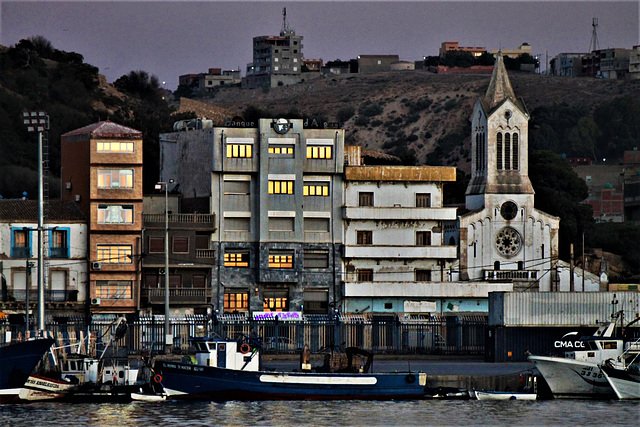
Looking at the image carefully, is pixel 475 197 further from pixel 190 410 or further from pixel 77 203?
pixel 190 410

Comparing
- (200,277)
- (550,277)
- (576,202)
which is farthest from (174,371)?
(576,202)

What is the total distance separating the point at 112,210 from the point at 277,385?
111ft

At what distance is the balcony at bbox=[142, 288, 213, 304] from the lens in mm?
101875

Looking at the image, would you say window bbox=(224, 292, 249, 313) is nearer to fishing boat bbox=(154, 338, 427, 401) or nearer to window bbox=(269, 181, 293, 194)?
window bbox=(269, 181, 293, 194)

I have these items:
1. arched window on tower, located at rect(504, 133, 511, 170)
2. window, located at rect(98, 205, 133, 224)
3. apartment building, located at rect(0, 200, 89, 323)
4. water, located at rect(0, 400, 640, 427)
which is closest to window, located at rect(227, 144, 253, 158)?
window, located at rect(98, 205, 133, 224)

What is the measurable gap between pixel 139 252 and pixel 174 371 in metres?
30.3

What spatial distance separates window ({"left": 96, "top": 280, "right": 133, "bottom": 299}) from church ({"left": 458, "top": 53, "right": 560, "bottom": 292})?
30500 millimetres

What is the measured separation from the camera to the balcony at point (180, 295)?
10188cm

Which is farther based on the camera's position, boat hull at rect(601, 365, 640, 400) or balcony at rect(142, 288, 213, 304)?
balcony at rect(142, 288, 213, 304)

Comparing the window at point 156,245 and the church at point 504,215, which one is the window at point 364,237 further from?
the window at point 156,245

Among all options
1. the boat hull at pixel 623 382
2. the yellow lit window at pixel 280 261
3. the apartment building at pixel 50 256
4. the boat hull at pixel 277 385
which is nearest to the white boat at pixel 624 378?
the boat hull at pixel 623 382

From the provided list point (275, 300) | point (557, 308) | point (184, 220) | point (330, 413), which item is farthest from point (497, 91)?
point (330, 413)

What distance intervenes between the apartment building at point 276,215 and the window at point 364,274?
77.4 inches

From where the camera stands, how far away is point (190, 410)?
6856 cm
